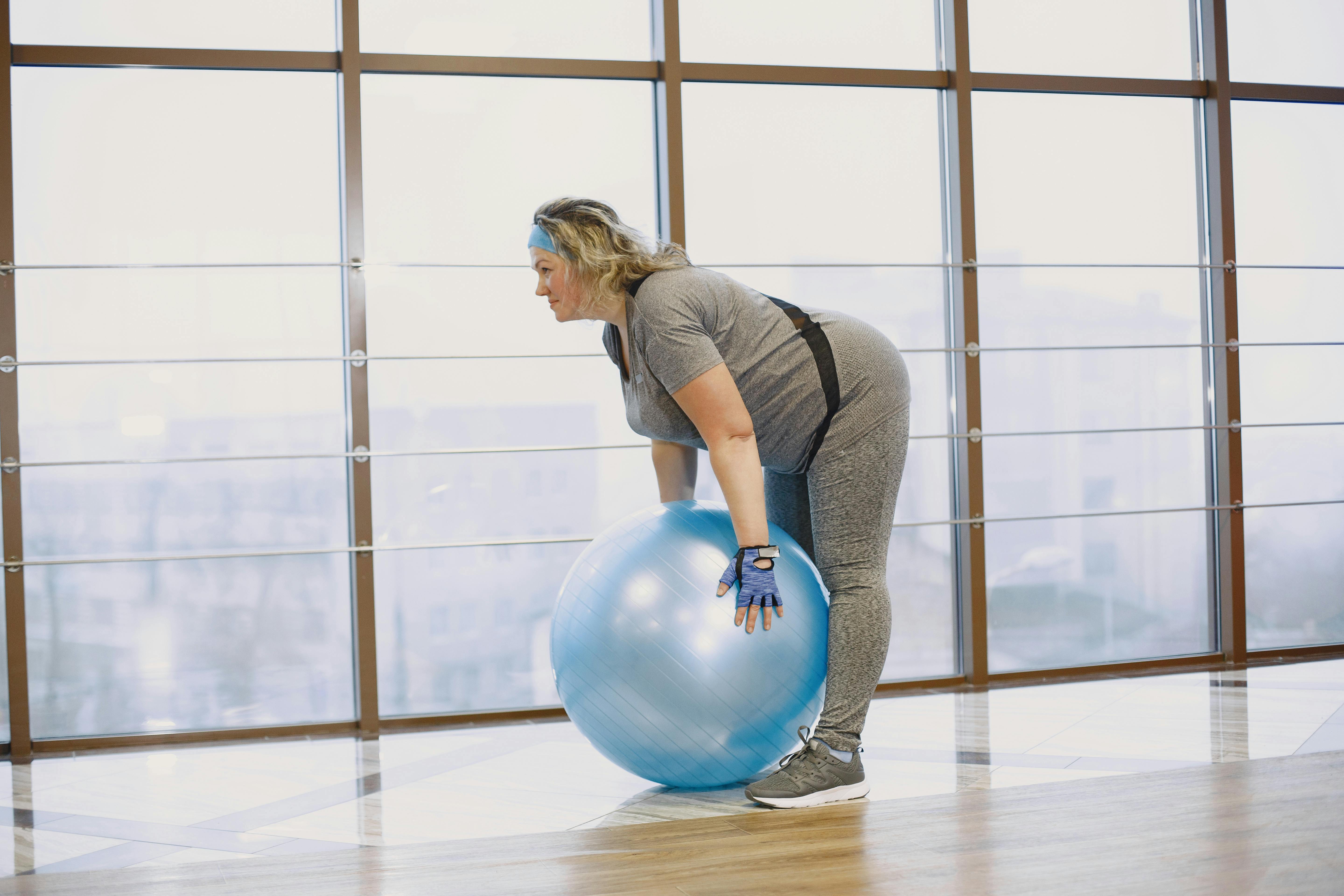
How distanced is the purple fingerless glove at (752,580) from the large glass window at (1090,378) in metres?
1.80

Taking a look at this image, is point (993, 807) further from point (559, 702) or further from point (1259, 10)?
point (1259, 10)

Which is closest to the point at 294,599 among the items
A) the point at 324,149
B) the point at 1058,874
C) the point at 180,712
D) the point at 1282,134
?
the point at 180,712

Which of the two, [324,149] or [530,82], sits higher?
[530,82]

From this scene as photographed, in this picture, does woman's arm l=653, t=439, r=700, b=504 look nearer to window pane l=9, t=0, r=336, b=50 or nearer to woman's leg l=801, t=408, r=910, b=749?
woman's leg l=801, t=408, r=910, b=749

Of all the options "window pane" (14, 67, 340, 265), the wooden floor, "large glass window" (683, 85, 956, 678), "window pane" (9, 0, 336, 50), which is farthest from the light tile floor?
"window pane" (9, 0, 336, 50)

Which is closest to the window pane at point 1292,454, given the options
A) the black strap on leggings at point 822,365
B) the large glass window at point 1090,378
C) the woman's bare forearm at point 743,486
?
the large glass window at point 1090,378

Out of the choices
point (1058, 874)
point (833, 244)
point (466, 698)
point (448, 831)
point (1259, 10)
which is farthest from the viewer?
point (1259, 10)

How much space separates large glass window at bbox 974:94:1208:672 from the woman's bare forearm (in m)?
1.78

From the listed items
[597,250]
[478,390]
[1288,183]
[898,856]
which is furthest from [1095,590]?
[597,250]

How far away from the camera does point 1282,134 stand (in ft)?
12.2

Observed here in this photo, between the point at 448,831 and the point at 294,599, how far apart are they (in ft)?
4.33

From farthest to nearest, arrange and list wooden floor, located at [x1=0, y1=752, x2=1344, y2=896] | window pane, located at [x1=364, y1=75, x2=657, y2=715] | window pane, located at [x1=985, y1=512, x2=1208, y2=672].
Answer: window pane, located at [x1=985, y1=512, x2=1208, y2=672] → window pane, located at [x1=364, y1=75, x2=657, y2=715] → wooden floor, located at [x1=0, y1=752, x2=1344, y2=896]

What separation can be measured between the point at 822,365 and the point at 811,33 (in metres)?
1.83

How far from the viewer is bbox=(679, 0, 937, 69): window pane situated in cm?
333
